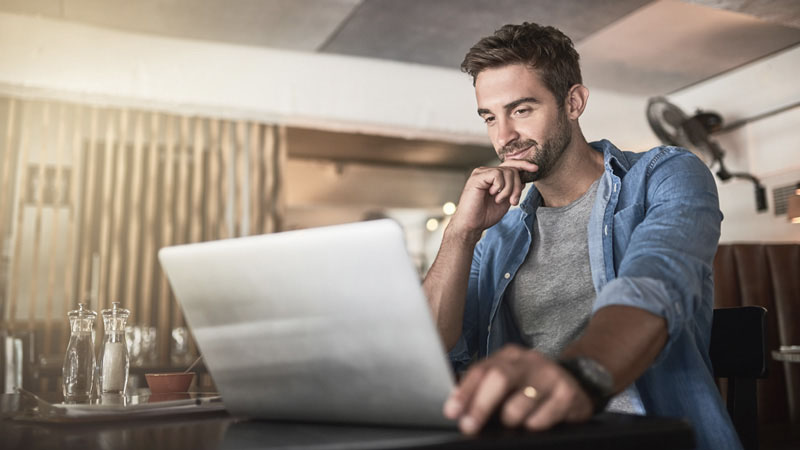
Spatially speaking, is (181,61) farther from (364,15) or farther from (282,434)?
(282,434)

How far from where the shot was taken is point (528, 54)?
1.51 m

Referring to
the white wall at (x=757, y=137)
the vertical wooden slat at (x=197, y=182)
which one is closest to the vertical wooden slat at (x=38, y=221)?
the vertical wooden slat at (x=197, y=182)

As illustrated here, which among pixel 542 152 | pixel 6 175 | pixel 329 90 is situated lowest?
pixel 542 152

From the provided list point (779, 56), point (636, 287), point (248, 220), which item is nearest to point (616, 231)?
point (636, 287)

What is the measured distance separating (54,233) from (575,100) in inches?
141

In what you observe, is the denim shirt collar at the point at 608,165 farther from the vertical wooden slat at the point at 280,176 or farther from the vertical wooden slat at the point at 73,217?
the vertical wooden slat at the point at 73,217

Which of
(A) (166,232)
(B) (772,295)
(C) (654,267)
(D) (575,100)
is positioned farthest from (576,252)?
(A) (166,232)

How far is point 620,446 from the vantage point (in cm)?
54

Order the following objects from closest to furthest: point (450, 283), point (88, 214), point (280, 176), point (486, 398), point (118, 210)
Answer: point (486, 398) < point (450, 283) < point (88, 214) < point (118, 210) < point (280, 176)

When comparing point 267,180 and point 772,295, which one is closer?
point 772,295

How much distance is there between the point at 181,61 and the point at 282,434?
13.0 ft

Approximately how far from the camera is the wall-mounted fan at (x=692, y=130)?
4617 millimetres

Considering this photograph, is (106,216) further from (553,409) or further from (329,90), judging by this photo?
(553,409)

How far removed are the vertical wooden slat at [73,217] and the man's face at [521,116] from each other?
3.34 metres
